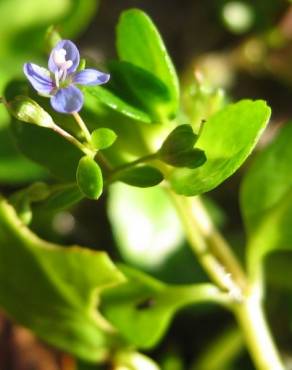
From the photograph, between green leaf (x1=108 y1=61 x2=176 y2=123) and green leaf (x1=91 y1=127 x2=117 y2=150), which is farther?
green leaf (x1=108 y1=61 x2=176 y2=123)

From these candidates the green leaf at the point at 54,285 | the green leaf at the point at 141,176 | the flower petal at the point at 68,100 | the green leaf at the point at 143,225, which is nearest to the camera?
the flower petal at the point at 68,100

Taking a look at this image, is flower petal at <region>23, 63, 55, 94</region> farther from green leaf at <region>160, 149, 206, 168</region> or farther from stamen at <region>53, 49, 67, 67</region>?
green leaf at <region>160, 149, 206, 168</region>

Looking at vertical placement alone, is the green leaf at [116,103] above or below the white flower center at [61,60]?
above

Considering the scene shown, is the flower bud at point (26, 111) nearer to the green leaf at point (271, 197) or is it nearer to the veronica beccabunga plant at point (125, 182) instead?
the veronica beccabunga plant at point (125, 182)

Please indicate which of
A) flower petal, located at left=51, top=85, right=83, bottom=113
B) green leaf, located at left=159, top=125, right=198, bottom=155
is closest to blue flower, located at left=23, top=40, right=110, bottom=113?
flower petal, located at left=51, top=85, right=83, bottom=113

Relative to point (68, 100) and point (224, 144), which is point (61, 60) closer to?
point (68, 100)

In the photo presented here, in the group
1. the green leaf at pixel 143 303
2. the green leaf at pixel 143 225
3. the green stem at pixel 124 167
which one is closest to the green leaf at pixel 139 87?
the green stem at pixel 124 167

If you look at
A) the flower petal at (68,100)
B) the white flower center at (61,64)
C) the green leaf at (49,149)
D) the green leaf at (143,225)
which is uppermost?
the green leaf at (143,225)
